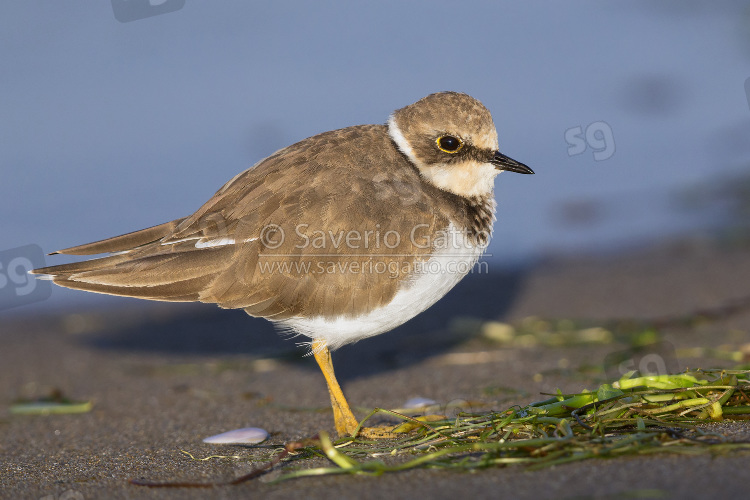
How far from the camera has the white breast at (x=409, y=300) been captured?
14.2 feet

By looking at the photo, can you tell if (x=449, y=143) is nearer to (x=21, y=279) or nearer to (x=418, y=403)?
(x=418, y=403)

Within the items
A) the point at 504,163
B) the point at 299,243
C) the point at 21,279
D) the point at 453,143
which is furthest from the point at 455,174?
the point at 21,279

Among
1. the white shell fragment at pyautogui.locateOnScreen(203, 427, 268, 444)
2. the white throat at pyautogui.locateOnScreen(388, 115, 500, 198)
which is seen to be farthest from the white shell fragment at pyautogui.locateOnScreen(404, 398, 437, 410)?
the white throat at pyautogui.locateOnScreen(388, 115, 500, 198)

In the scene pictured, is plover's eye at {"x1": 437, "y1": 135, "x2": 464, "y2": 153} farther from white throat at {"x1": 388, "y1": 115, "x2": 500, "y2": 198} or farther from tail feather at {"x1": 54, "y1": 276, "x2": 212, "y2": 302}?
tail feather at {"x1": 54, "y1": 276, "x2": 212, "y2": 302}

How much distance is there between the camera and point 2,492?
3.41 metres

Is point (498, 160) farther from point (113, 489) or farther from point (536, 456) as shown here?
point (113, 489)

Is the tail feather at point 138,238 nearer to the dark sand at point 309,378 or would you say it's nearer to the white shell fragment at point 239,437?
the dark sand at point 309,378

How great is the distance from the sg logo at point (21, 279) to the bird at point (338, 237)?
2.91m

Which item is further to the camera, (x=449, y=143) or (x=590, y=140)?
(x=590, y=140)

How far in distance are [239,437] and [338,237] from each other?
1206 mm

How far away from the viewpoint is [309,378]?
6031 mm

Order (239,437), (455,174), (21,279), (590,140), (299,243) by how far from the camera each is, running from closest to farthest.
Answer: (239,437)
(299,243)
(455,174)
(590,140)
(21,279)

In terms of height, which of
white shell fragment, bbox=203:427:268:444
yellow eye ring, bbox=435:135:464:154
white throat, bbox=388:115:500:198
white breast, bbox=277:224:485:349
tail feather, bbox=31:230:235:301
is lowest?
white shell fragment, bbox=203:427:268:444

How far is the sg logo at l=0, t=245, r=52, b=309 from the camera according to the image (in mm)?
7363
